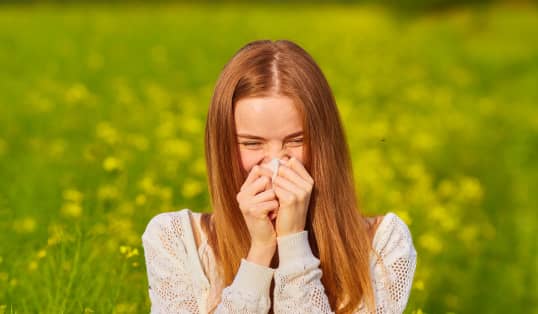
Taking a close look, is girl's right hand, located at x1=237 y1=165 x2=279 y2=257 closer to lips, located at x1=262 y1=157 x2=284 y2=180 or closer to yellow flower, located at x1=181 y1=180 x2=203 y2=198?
lips, located at x1=262 y1=157 x2=284 y2=180

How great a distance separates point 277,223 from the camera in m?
2.28

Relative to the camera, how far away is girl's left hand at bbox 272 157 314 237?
2248 millimetres

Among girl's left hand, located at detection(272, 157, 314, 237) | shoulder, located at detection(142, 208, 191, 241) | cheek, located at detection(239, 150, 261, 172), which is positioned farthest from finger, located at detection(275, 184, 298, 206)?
shoulder, located at detection(142, 208, 191, 241)

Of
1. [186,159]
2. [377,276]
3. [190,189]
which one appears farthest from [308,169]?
[186,159]

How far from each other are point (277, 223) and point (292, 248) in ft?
0.22

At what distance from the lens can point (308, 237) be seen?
245 cm

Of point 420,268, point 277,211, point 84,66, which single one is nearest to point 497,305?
point 420,268

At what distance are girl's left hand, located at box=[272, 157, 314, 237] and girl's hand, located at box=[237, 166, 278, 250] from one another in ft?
0.07

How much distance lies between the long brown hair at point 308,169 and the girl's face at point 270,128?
0.02 metres

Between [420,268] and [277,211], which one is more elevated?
[277,211]

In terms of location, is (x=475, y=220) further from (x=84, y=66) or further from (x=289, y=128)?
(x=84, y=66)

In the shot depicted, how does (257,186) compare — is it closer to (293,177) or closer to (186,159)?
(293,177)

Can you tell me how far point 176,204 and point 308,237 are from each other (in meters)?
2.26

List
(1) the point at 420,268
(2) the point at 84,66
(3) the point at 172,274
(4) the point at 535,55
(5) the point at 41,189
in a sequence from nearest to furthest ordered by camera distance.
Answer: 1. (3) the point at 172,274
2. (1) the point at 420,268
3. (5) the point at 41,189
4. (2) the point at 84,66
5. (4) the point at 535,55
